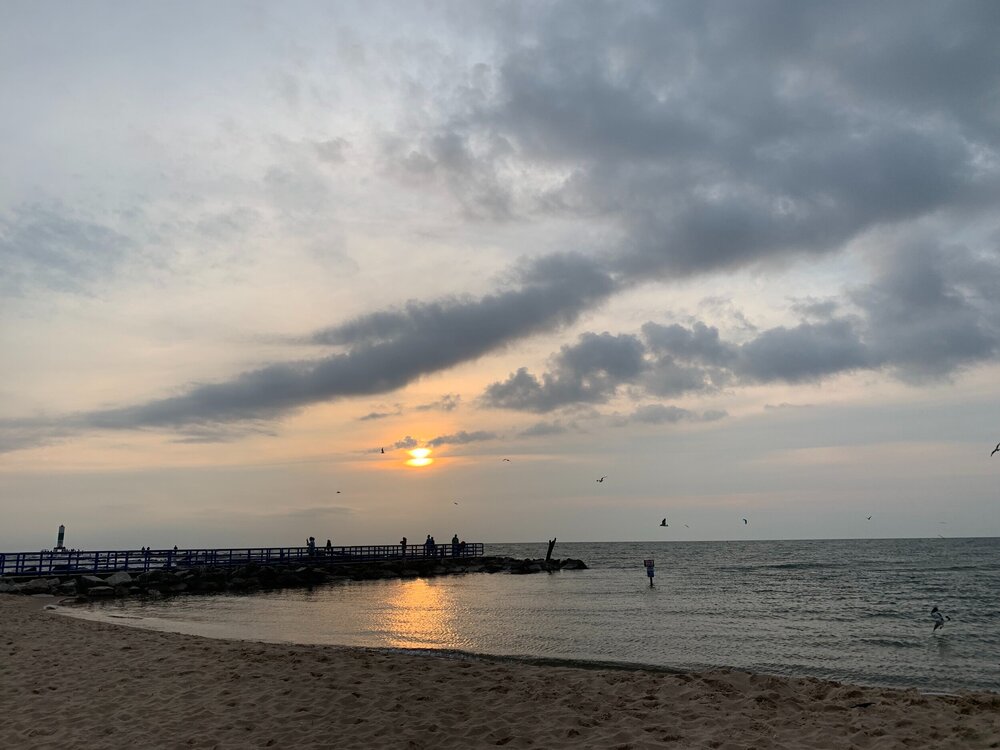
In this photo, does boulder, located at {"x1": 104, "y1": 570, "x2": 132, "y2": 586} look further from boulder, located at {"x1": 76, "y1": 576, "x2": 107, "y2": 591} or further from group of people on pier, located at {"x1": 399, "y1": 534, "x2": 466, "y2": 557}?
group of people on pier, located at {"x1": 399, "y1": 534, "x2": 466, "y2": 557}

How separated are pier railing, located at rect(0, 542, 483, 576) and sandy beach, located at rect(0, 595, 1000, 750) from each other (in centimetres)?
2889

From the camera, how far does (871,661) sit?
18.7 metres

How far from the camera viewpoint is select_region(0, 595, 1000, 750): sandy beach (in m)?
9.40

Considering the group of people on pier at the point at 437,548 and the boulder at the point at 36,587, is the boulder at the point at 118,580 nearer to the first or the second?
the boulder at the point at 36,587

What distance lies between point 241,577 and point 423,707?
37172 millimetres

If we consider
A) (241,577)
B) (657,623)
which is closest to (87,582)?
(241,577)

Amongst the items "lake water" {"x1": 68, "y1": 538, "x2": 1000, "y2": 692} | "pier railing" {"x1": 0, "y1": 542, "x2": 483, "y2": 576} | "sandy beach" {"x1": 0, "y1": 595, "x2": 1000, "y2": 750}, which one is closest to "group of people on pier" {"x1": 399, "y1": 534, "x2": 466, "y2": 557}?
"pier railing" {"x1": 0, "y1": 542, "x2": 483, "y2": 576}

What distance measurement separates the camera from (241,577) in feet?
143

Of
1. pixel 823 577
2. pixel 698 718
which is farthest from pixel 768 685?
pixel 823 577

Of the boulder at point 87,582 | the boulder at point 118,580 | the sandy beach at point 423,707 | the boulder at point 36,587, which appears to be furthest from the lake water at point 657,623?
the boulder at point 36,587

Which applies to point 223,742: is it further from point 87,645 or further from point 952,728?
point 952,728

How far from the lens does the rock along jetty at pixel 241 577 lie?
1385 inches

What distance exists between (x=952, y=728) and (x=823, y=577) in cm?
Result: 5107

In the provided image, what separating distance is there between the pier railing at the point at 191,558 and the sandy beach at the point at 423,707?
94.8ft
